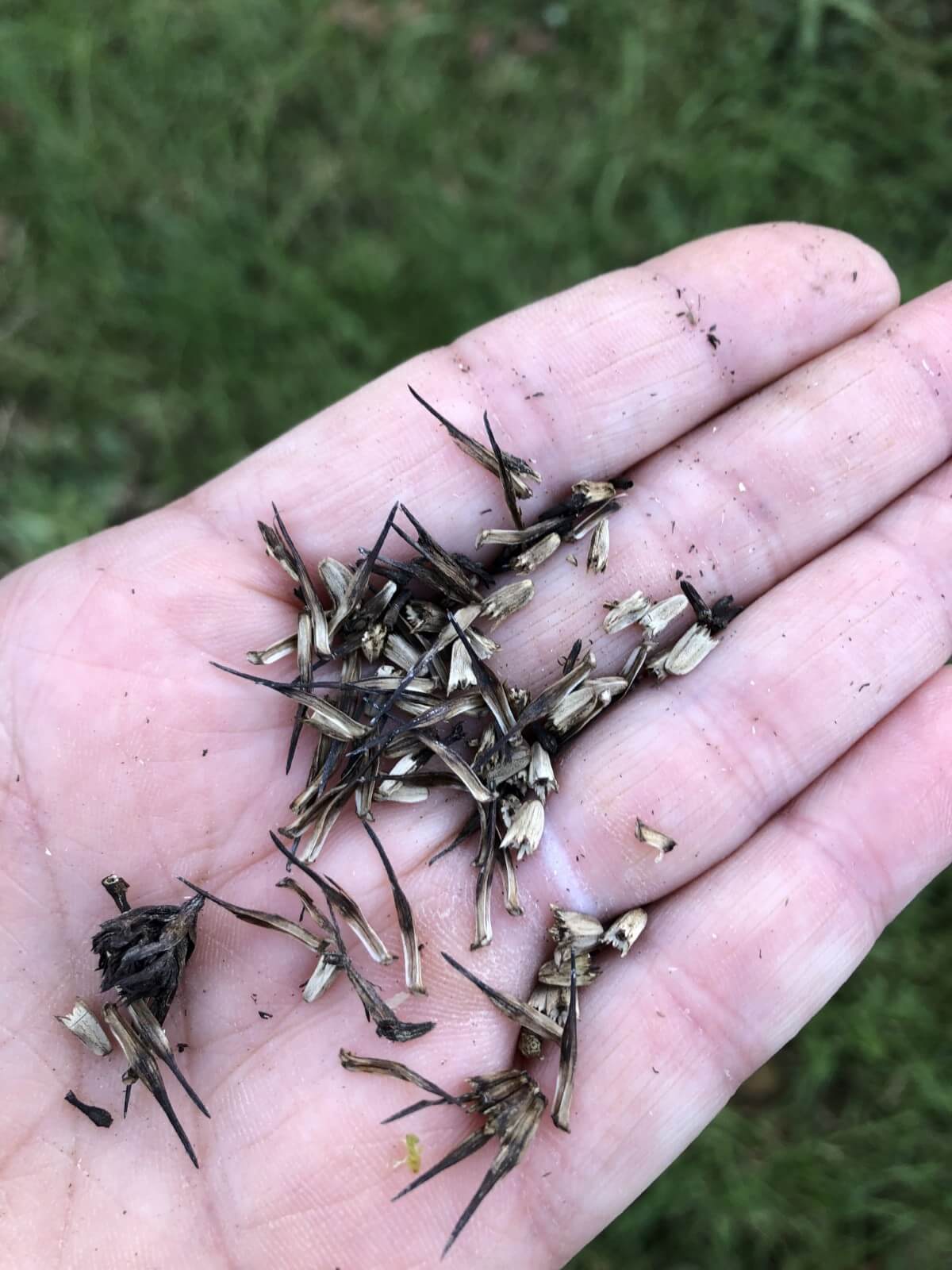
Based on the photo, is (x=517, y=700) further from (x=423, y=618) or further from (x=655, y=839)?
(x=655, y=839)

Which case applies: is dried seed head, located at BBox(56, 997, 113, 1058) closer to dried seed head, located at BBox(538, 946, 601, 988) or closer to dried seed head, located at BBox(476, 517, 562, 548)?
dried seed head, located at BBox(538, 946, 601, 988)

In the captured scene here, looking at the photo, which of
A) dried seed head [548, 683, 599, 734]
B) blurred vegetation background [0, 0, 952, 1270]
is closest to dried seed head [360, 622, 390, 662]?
dried seed head [548, 683, 599, 734]

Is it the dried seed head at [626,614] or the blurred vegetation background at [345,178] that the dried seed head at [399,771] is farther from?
the blurred vegetation background at [345,178]

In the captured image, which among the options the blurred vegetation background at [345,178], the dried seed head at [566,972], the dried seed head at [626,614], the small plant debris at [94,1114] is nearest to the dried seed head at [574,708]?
the dried seed head at [626,614]

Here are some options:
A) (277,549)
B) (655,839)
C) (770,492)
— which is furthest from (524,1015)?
(770,492)

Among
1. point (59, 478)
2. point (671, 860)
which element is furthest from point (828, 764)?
point (59, 478)

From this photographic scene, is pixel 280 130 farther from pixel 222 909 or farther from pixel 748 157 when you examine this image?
pixel 222 909
